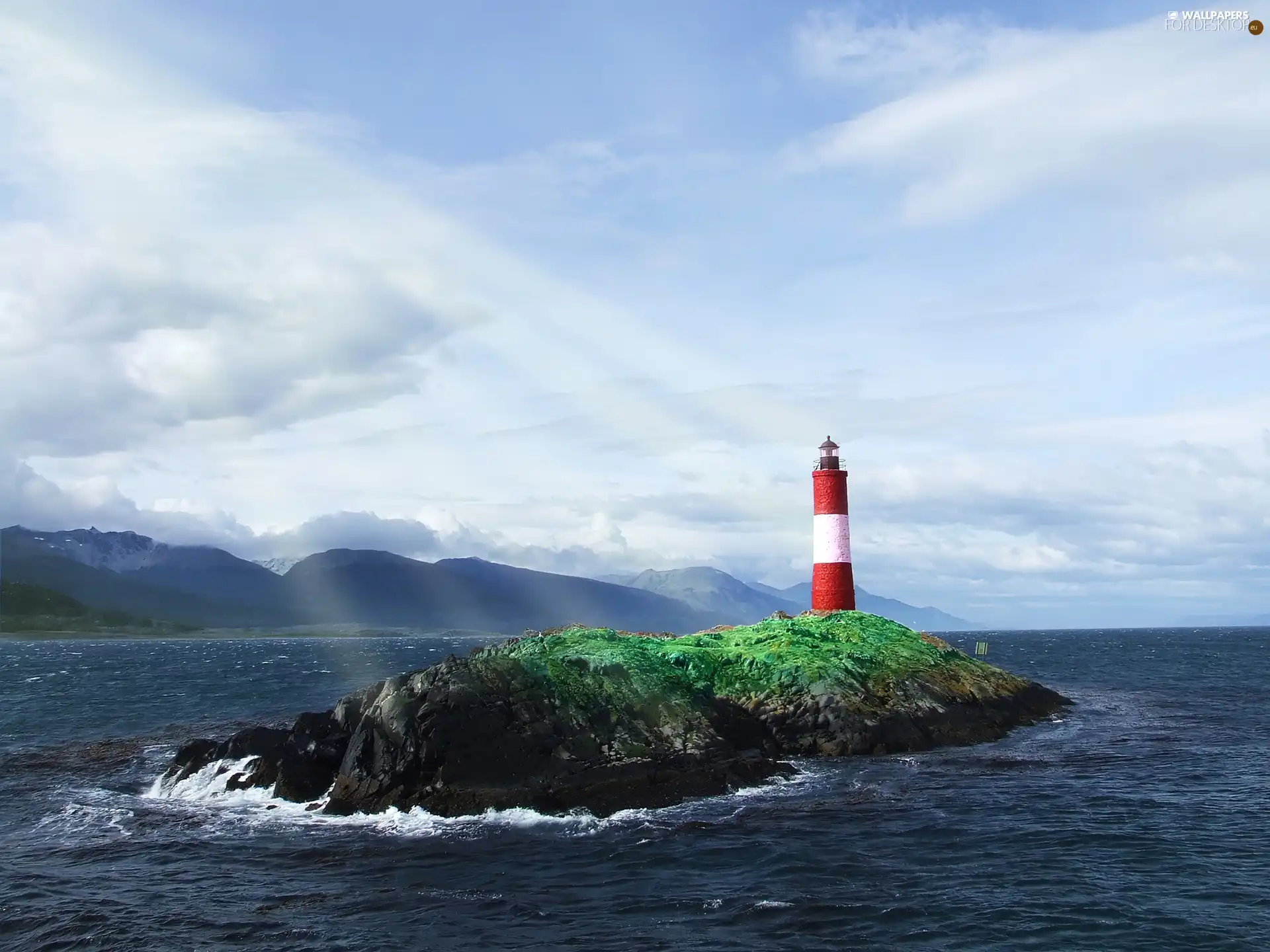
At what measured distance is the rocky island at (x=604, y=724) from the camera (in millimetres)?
27906

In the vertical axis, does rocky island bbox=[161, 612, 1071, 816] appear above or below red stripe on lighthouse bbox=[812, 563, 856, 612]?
below

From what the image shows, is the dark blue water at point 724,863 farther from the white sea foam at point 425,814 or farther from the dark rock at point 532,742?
the dark rock at point 532,742

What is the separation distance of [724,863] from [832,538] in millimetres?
29933

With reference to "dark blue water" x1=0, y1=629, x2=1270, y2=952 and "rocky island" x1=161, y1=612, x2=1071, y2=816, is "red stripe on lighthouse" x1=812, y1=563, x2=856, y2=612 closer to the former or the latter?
"rocky island" x1=161, y1=612, x2=1071, y2=816

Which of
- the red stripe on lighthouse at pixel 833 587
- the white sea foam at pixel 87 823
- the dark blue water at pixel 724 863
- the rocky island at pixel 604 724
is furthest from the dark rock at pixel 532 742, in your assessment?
the red stripe on lighthouse at pixel 833 587

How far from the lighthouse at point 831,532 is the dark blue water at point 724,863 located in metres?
13.8

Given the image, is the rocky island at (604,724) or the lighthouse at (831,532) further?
the lighthouse at (831,532)

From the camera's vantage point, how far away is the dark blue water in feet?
57.8

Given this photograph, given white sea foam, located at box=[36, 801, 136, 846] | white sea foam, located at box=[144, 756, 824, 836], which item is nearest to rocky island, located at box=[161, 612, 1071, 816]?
white sea foam, located at box=[144, 756, 824, 836]

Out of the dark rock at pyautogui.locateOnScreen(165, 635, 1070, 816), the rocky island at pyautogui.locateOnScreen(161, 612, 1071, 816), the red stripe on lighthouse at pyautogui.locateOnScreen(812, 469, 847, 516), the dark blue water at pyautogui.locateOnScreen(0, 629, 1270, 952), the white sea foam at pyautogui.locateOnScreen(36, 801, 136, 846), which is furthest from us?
the red stripe on lighthouse at pyautogui.locateOnScreen(812, 469, 847, 516)

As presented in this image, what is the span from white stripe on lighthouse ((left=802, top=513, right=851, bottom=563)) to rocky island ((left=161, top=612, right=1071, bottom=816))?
7.41 meters

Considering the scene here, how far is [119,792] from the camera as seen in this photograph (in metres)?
31.2

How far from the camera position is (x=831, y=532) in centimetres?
4950

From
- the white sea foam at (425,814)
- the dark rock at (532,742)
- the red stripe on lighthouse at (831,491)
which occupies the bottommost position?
the white sea foam at (425,814)
